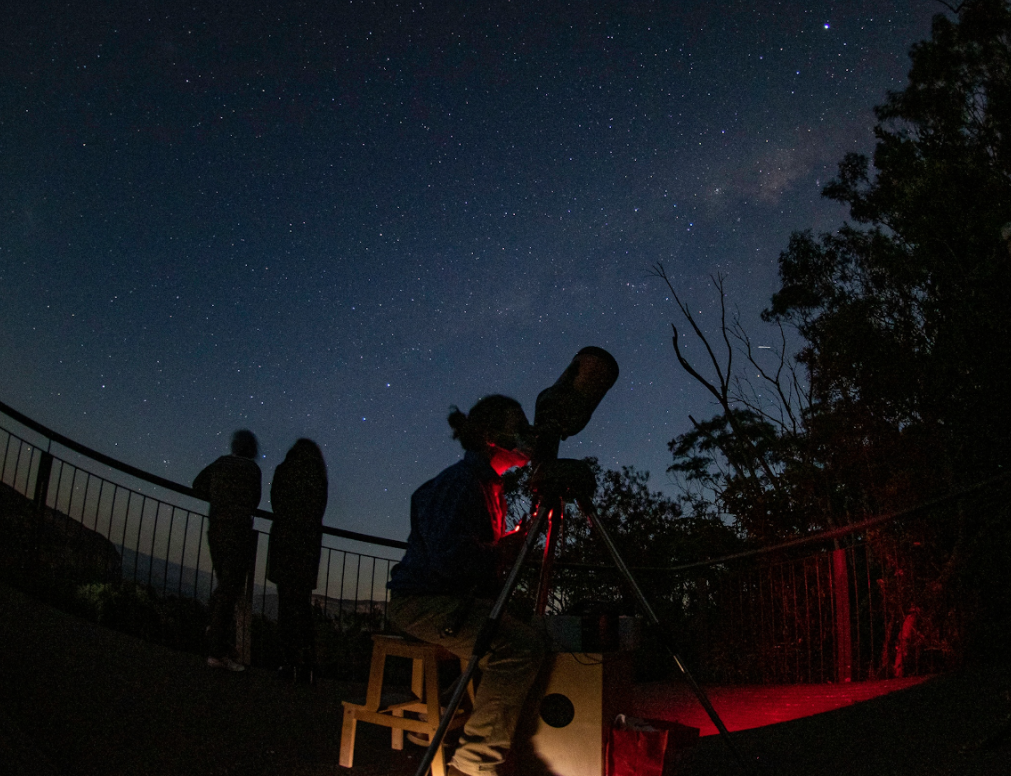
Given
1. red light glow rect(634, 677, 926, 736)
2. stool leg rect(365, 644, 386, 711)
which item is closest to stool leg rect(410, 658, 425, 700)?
stool leg rect(365, 644, 386, 711)

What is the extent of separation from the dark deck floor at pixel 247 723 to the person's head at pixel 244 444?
1.18m

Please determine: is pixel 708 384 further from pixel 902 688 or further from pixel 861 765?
pixel 861 765

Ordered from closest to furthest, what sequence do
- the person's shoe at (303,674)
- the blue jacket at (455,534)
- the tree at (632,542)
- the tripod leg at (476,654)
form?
the tripod leg at (476,654), the blue jacket at (455,534), the person's shoe at (303,674), the tree at (632,542)

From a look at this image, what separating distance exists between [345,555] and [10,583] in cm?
206

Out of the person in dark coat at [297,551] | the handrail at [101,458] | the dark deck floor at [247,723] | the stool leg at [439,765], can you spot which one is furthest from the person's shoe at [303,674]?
the stool leg at [439,765]

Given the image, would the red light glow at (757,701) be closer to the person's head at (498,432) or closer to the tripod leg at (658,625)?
the tripod leg at (658,625)

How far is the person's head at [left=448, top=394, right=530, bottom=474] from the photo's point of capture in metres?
2.23

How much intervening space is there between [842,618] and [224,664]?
12.1ft

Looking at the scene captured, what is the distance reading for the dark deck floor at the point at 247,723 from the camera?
208 centimetres

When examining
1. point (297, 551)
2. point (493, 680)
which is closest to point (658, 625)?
point (493, 680)

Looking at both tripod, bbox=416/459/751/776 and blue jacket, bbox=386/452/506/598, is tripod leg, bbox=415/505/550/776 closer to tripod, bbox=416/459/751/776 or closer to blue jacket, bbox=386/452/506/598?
tripod, bbox=416/459/751/776

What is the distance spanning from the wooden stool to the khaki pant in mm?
278

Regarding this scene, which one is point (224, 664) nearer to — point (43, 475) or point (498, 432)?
point (43, 475)

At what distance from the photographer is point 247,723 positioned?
274 centimetres
